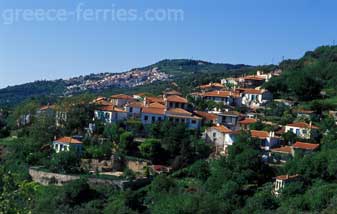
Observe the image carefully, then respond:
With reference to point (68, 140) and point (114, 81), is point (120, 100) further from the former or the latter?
point (114, 81)

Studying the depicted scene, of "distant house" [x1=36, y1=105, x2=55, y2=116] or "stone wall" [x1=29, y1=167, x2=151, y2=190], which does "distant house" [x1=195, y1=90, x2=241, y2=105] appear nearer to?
"distant house" [x1=36, y1=105, x2=55, y2=116]

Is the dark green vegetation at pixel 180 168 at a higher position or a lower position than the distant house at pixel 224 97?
lower

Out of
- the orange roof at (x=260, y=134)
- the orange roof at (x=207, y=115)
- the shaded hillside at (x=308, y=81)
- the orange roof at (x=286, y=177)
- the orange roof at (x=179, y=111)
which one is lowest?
the orange roof at (x=286, y=177)

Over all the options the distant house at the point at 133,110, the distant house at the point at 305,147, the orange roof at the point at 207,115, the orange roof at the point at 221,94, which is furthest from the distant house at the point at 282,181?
the orange roof at the point at 221,94

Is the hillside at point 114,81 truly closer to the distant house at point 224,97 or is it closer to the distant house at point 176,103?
the distant house at point 224,97

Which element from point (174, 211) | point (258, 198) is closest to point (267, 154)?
point (258, 198)

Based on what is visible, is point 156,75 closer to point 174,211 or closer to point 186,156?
point 186,156

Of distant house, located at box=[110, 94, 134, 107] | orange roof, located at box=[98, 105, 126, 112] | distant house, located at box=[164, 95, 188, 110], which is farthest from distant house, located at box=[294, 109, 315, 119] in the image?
distant house, located at box=[110, 94, 134, 107]

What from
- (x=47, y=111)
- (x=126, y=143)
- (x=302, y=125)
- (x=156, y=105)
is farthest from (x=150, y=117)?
(x=302, y=125)
